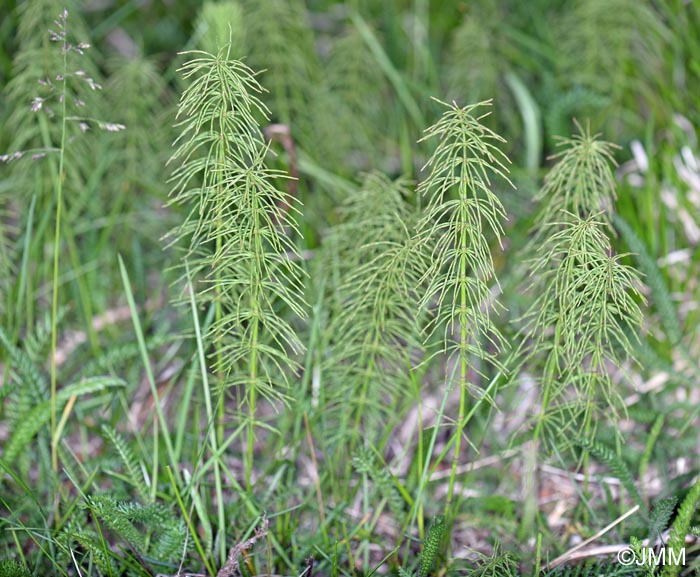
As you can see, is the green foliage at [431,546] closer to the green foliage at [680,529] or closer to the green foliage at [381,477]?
the green foliage at [381,477]

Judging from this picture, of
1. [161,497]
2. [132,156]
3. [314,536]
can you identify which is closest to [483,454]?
[314,536]

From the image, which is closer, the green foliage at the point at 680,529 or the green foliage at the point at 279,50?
the green foliage at the point at 680,529

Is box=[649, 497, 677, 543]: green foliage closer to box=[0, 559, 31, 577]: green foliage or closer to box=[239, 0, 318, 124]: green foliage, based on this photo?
box=[0, 559, 31, 577]: green foliage

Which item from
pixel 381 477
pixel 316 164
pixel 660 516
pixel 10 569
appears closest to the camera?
pixel 10 569

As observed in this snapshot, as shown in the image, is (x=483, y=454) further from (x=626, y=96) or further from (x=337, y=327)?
(x=626, y=96)

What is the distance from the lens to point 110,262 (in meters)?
2.36

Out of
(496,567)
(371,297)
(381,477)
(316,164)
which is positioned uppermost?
(316,164)

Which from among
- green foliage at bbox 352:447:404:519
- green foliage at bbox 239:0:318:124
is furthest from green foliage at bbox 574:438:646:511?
green foliage at bbox 239:0:318:124

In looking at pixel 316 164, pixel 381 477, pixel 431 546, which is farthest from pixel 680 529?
pixel 316 164

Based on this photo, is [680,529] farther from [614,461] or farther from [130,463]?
[130,463]

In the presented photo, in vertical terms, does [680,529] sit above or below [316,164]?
below

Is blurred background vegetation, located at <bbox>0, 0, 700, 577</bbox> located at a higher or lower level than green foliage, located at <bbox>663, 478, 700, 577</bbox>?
higher

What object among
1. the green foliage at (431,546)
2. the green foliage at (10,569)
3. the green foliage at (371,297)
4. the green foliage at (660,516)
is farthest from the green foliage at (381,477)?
the green foliage at (10,569)

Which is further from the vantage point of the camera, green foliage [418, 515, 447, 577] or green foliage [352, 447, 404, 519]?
green foliage [352, 447, 404, 519]
